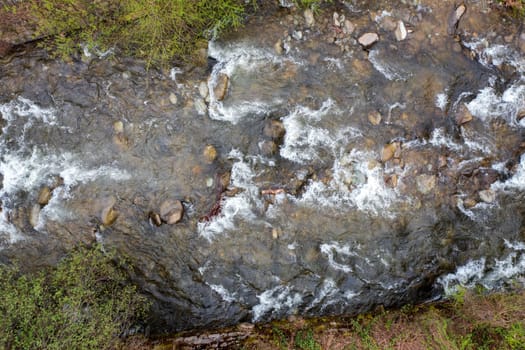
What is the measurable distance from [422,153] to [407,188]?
548 mm

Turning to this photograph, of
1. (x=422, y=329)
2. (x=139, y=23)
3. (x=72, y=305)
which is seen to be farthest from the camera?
(x=139, y=23)

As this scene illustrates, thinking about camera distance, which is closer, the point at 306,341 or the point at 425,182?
the point at 306,341

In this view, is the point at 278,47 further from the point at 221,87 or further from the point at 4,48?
the point at 4,48

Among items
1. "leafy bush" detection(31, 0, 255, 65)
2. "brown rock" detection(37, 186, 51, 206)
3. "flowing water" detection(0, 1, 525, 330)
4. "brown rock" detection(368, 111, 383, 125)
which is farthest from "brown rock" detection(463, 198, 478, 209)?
"brown rock" detection(37, 186, 51, 206)

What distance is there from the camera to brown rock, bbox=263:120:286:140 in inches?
212

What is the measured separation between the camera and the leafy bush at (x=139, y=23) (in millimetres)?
5008

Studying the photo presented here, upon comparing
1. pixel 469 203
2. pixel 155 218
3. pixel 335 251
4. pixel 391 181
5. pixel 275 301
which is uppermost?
pixel 391 181

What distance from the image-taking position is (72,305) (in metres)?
4.60

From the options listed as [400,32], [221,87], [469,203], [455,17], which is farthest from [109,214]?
[455,17]

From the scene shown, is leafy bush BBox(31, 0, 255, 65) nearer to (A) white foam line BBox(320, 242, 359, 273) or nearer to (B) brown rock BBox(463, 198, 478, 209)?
(A) white foam line BBox(320, 242, 359, 273)

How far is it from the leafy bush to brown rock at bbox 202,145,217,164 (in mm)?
1354

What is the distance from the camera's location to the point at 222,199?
17.6 ft

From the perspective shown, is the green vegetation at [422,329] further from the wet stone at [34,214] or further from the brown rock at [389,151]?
the wet stone at [34,214]

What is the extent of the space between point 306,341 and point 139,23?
4.86 m
